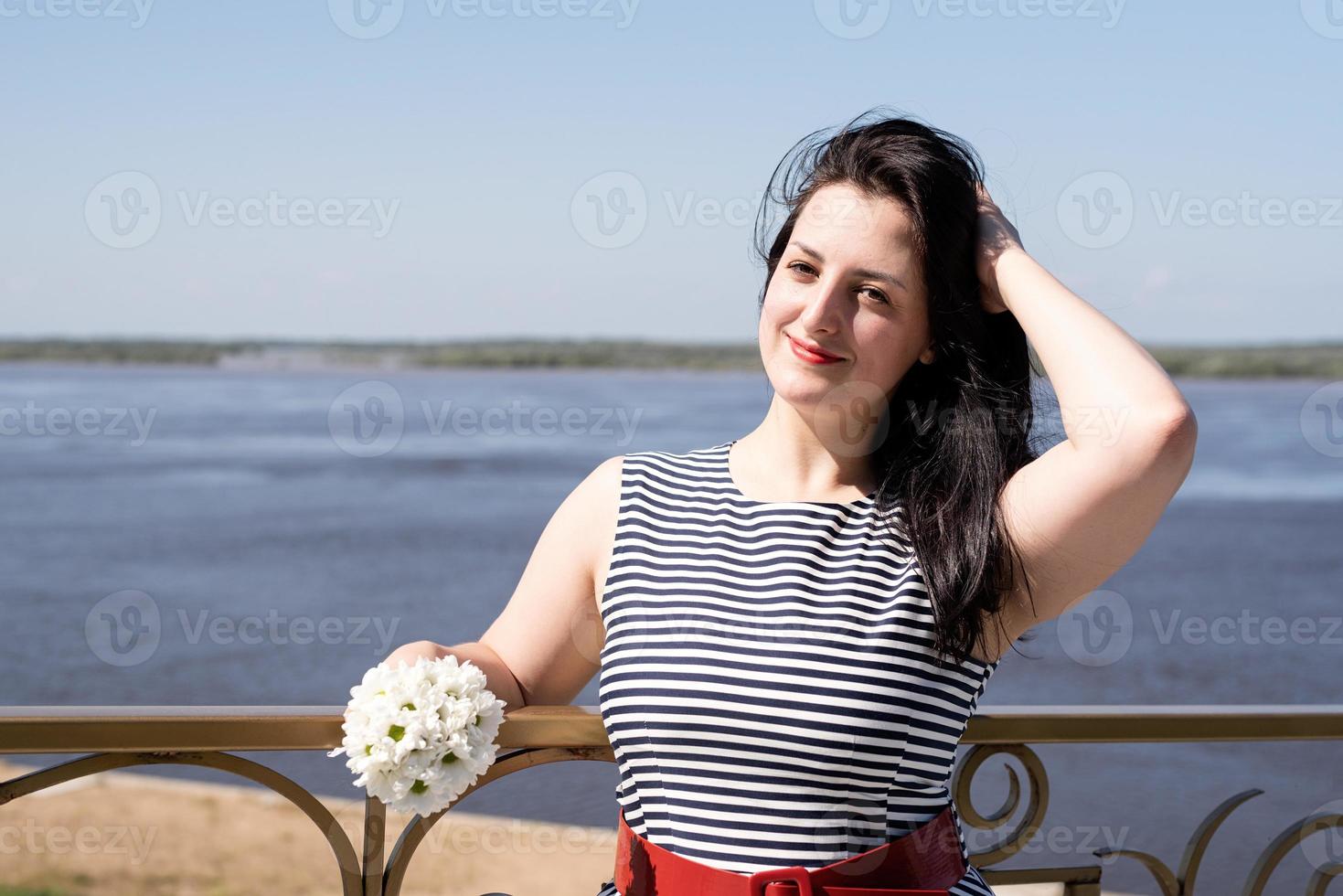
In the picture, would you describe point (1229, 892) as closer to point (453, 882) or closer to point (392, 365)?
point (453, 882)

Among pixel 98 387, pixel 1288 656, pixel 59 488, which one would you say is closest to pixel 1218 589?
pixel 1288 656

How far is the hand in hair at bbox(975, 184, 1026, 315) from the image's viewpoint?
190 centimetres

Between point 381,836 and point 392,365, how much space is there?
5786 cm

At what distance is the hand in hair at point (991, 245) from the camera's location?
1896mm

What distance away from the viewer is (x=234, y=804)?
6832 millimetres

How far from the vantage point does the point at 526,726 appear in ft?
6.10
